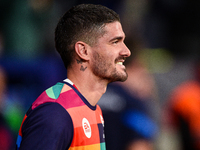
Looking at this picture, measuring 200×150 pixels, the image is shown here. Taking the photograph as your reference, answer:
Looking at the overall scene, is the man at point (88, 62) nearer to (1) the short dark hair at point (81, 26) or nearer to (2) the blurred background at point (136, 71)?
(1) the short dark hair at point (81, 26)

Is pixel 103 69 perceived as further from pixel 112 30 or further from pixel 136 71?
pixel 136 71

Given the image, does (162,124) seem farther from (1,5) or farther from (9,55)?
(1,5)

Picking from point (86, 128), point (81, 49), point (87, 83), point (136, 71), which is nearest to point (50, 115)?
point (86, 128)

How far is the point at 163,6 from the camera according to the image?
277 centimetres

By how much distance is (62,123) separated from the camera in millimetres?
963

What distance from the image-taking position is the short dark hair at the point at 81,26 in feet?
4.13

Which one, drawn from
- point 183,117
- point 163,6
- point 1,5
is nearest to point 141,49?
point 163,6

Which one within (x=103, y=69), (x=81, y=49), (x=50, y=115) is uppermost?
(x=81, y=49)

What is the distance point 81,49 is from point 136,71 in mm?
1551

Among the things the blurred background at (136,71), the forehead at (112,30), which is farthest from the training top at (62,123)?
the blurred background at (136,71)

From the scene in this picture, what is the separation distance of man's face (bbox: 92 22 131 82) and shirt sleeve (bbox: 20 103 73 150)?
36 centimetres

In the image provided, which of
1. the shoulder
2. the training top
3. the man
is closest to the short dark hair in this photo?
the man

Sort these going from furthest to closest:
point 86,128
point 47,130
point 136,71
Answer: point 136,71
point 86,128
point 47,130

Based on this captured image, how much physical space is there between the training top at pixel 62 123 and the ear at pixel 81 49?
16 cm
